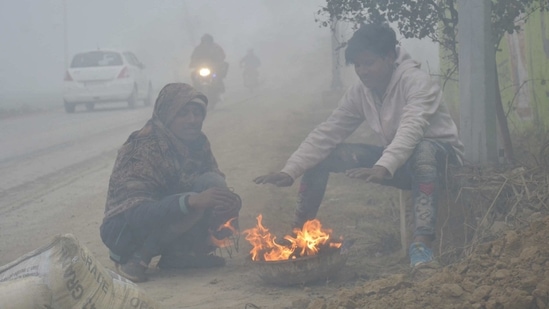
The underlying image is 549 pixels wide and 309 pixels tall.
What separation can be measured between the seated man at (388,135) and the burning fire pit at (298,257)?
45 centimetres

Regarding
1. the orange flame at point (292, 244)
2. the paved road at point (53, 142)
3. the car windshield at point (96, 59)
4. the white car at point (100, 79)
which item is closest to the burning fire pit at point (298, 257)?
the orange flame at point (292, 244)

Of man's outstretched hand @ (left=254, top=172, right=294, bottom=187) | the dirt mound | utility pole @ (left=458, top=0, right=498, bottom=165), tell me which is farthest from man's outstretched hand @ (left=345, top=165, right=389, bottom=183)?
utility pole @ (left=458, top=0, right=498, bottom=165)

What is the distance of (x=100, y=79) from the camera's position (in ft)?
68.9

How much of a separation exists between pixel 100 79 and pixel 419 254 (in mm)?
17635

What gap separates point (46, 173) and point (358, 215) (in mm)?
5521

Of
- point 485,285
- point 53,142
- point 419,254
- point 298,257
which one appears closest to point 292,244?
point 298,257

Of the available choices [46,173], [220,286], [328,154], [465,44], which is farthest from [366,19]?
[46,173]

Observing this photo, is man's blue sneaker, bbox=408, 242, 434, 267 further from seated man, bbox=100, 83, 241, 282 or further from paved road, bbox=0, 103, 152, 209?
paved road, bbox=0, 103, 152, 209

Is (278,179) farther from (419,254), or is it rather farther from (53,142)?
(53,142)

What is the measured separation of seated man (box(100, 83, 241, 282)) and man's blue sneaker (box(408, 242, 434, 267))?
45.9 inches

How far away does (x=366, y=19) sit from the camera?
6559 millimetres

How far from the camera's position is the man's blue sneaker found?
4430 millimetres

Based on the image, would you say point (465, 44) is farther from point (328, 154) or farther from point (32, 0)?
point (32, 0)

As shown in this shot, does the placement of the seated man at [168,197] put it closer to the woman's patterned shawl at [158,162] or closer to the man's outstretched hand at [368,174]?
the woman's patterned shawl at [158,162]
